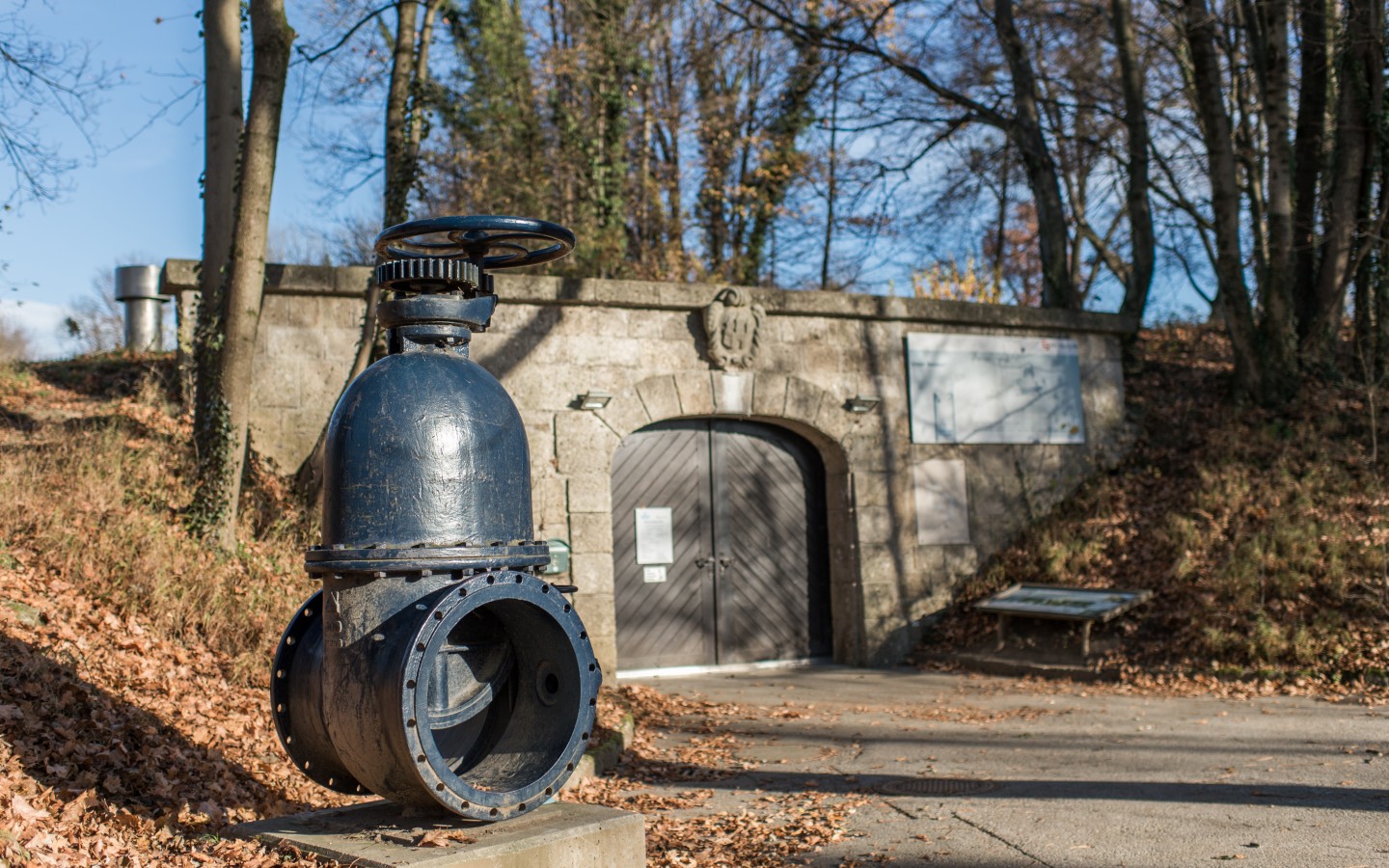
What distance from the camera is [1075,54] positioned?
21.4 m

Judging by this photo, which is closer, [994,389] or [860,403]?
[860,403]

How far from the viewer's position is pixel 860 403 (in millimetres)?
11906

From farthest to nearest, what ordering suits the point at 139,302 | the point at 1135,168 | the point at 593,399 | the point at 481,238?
the point at 139,302 → the point at 1135,168 → the point at 593,399 → the point at 481,238

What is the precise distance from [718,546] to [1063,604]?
→ 3361 millimetres

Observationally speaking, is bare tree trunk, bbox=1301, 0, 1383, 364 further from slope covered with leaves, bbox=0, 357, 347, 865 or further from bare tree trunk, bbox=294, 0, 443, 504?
slope covered with leaves, bbox=0, 357, 347, 865

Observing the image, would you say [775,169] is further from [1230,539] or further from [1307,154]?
[1230,539]

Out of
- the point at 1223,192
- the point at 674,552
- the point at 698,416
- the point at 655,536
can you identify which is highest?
the point at 1223,192

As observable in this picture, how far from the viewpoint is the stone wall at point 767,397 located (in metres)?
10.2

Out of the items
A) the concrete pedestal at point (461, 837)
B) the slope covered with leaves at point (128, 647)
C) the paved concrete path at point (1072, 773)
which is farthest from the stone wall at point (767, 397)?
the concrete pedestal at point (461, 837)

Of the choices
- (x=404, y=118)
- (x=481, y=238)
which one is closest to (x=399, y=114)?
(x=404, y=118)

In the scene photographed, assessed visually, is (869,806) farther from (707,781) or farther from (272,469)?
(272,469)

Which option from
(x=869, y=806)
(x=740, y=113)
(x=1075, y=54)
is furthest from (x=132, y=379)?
(x=1075, y=54)

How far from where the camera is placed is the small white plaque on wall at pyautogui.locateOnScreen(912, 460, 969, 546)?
1222 centimetres

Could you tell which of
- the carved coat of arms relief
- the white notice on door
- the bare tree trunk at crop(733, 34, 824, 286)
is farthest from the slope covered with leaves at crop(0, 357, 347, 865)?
the bare tree trunk at crop(733, 34, 824, 286)
